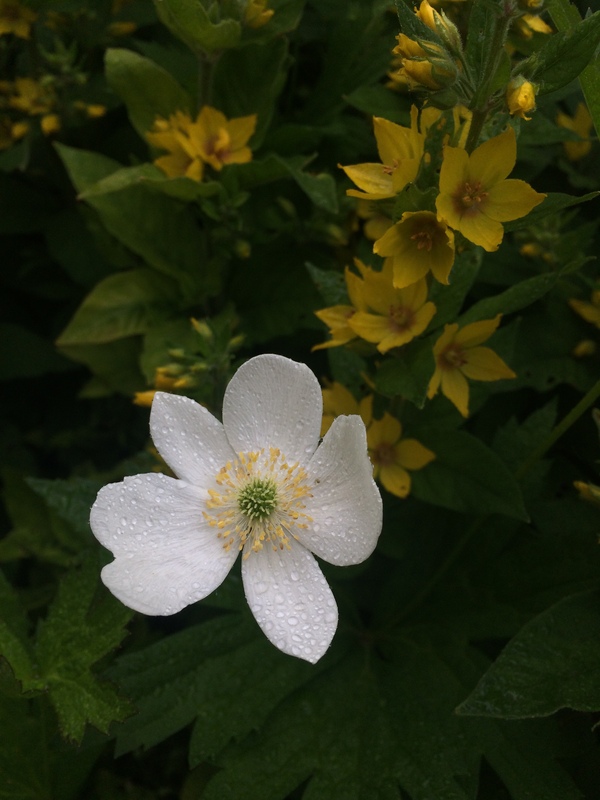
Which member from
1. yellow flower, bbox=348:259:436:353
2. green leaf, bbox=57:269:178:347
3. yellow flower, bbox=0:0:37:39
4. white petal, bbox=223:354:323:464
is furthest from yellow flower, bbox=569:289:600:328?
yellow flower, bbox=0:0:37:39

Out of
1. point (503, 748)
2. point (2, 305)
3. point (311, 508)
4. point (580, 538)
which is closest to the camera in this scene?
point (311, 508)

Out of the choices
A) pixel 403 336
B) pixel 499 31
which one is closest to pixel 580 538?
pixel 403 336

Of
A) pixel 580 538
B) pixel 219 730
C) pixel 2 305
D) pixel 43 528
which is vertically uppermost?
pixel 580 538

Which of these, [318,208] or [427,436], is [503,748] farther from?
[318,208]

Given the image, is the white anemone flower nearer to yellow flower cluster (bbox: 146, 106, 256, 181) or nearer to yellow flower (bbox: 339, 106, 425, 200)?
yellow flower (bbox: 339, 106, 425, 200)

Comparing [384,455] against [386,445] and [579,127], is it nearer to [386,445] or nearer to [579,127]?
[386,445]

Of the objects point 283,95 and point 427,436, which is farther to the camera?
point 283,95
